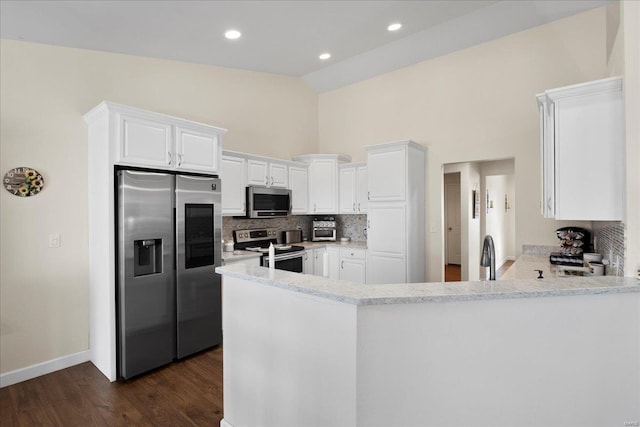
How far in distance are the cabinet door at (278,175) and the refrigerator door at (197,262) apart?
4.08 feet

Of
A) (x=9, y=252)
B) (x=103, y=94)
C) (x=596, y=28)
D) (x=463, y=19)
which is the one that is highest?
(x=463, y=19)

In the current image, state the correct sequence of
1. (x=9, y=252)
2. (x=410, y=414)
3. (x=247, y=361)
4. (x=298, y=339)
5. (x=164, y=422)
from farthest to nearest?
1. (x=9, y=252)
2. (x=164, y=422)
3. (x=247, y=361)
4. (x=298, y=339)
5. (x=410, y=414)

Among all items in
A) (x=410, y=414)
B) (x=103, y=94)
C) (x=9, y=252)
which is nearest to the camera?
(x=410, y=414)

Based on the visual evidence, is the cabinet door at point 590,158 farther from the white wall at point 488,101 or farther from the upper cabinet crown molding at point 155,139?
the upper cabinet crown molding at point 155,139

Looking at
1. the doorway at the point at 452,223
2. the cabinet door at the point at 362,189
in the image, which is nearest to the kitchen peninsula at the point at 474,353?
the cabinet door at the point at 362,189

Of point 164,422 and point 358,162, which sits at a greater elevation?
point 358,162

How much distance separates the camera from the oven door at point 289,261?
4227 millimetres

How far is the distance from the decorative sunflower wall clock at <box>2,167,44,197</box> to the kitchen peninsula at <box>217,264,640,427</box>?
108 inches

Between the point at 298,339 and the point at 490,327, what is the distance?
2.85ft

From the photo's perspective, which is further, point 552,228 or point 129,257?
point 552,228

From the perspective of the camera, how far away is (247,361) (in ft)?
6.33

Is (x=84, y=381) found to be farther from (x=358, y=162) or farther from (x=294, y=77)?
(x=294, y=77)

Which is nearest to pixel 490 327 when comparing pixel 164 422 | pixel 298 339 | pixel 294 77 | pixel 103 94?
pixel 298 339

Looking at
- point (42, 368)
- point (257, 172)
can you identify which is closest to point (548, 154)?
point (257, 172)
